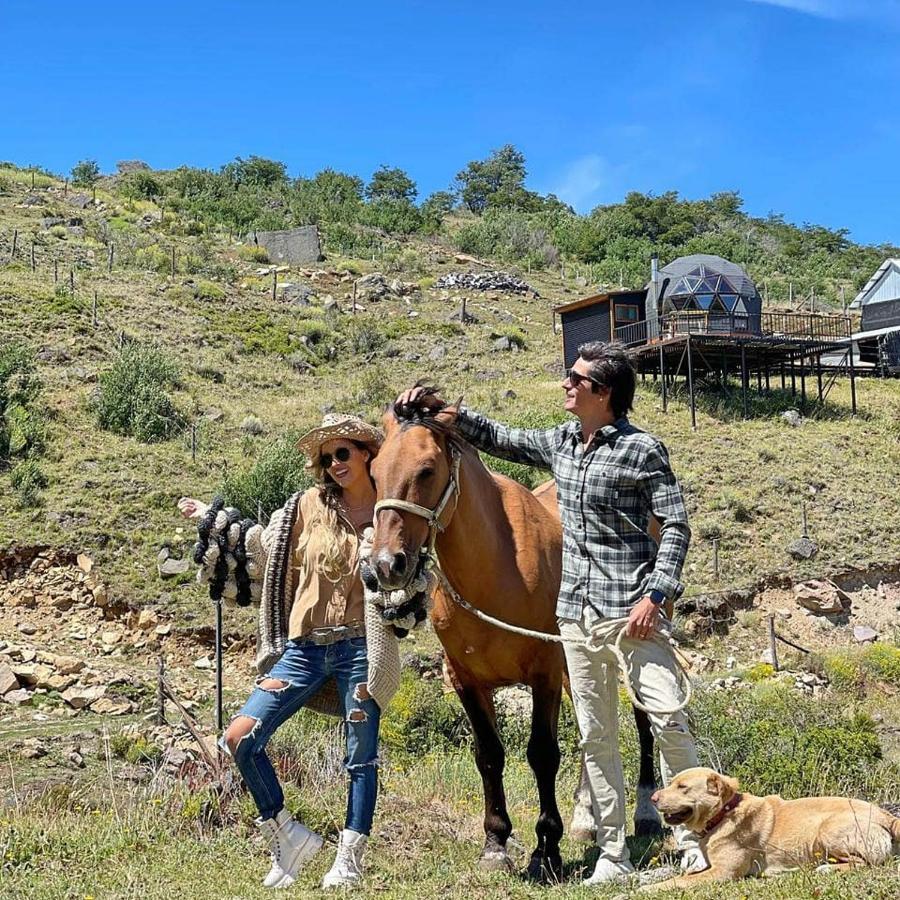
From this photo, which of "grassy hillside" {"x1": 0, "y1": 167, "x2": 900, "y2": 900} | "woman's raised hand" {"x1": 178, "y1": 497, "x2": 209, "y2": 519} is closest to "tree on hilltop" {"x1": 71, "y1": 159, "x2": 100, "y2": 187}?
"grassy hillside" {"x1": 0, "y1": 167, "x2": 900, "y2": 900}

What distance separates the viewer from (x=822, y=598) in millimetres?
20359

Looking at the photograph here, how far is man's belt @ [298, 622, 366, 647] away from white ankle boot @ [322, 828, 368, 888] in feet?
2.67

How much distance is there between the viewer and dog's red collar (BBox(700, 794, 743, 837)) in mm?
4156

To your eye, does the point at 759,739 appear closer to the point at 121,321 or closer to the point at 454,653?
the point at 454,653

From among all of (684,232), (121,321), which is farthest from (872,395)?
(684,232)

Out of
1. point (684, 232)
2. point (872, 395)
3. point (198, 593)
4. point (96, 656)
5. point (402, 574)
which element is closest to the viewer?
point (402, 574)

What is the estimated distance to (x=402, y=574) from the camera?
3.77 meters

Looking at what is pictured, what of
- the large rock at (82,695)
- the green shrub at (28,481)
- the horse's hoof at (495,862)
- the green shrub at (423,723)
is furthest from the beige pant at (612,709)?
the green shrub at (28,481)

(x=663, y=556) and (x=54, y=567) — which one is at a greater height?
(x=663, y=556)

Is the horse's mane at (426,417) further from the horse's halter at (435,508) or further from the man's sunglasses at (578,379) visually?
the man's sunglasses at (578,379)

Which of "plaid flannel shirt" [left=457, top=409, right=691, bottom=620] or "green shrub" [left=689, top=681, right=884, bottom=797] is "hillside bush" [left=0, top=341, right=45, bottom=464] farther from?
"plaid flannel shirt" [left=457, top=409, right=691, bottom=620]

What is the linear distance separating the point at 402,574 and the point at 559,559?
4.64ft

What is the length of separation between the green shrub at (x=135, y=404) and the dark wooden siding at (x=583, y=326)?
1471 cm

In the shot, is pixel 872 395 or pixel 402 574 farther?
pixel 872 395
